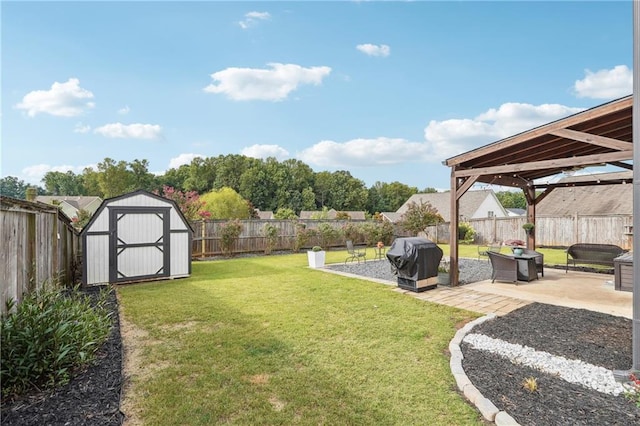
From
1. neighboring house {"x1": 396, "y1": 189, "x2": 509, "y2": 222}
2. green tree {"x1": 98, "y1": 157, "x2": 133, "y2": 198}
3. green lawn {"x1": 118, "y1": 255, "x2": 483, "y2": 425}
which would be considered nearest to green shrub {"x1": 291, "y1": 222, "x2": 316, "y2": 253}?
green lawn {"x1": 118, "y1": 255, "x2": 483, "y2": 425}

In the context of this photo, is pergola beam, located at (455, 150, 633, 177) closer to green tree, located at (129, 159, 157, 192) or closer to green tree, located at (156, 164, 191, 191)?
green tree, located at (129, 159, 157, 192)

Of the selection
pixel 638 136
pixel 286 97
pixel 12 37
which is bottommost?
pixel 638 136

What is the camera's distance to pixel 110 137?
2575 cm

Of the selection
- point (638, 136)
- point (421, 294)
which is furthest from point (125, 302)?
point (638, 136)

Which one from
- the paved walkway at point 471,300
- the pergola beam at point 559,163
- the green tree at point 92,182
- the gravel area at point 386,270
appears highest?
the green tree at point 92,182

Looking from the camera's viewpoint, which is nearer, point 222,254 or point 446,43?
point 446,43

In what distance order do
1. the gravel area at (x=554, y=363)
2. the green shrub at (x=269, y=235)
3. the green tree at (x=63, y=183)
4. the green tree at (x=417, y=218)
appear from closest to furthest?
the gravel area at (x=554, y=363) < the green shrub at (x=269, y=235) < the green tree at (x=417, y=218) < the green tree at (x=63, y=183)

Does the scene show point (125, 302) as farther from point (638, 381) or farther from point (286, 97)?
point (286, 97)

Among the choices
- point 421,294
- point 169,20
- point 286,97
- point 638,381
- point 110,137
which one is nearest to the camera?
point 638,381

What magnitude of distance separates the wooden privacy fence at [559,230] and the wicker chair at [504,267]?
9836 mm

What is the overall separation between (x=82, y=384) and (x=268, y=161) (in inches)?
2019

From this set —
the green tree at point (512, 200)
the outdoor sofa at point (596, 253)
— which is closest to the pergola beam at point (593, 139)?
the outdoor sofa at point (596, 253)

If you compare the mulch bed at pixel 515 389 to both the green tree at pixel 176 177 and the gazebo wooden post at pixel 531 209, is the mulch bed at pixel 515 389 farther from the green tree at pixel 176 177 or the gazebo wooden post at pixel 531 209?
the green tree at pixel 176 177

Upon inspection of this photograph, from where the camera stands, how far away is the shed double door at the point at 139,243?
7688 mm
